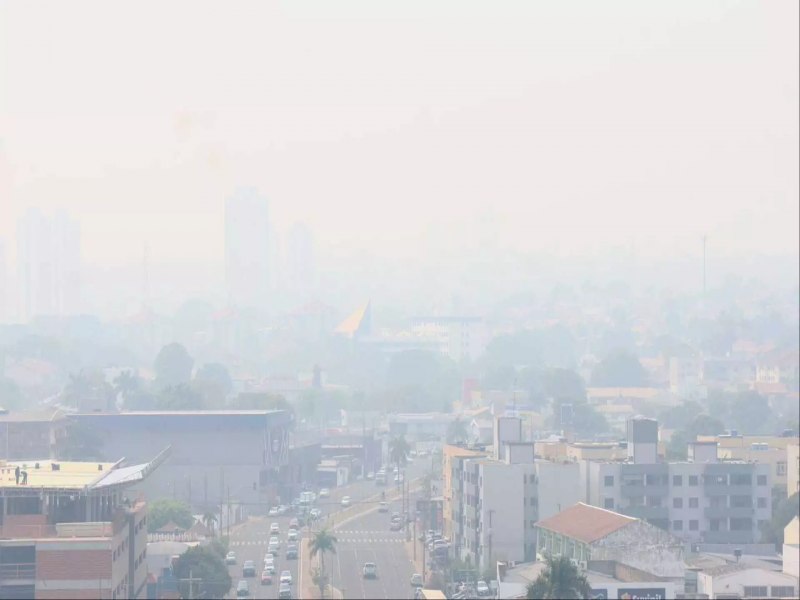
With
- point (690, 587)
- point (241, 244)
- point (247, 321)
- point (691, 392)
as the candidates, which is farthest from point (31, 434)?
point (241, 244)

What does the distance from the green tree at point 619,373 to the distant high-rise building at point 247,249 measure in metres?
29.4

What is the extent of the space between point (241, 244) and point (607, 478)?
199 ft

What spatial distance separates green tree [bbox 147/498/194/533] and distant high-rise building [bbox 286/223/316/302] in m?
63.0

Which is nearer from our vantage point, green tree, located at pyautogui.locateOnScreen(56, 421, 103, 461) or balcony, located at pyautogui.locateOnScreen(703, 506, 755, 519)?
A: balcony, located at pyautogui.locateOnScreen(703, 506, 755, 519)

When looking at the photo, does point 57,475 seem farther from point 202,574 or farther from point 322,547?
point 322,547

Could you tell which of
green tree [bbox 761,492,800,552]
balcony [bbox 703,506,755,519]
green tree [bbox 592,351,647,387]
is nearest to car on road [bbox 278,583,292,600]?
green tree [bbox 761,492,800,552]

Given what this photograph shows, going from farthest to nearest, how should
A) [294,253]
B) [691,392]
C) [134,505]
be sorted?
1. [294,253]
2. [691,392]
3. [134,505]

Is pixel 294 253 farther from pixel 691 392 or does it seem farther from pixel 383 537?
pixel 383 537

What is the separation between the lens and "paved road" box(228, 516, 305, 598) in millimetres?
16500

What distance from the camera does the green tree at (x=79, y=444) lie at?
24.5 m

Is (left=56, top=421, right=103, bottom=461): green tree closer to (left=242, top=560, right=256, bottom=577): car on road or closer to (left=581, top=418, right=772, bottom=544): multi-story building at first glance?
(left=242, top=560, right=256, bottom=577): car on road

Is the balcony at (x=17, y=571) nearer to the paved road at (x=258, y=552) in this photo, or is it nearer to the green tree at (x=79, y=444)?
the paved road at (x=258, y=552)

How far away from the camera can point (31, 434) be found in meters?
24.8

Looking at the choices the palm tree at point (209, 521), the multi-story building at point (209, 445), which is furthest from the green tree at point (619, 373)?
the palm tree at point (209, 521)
